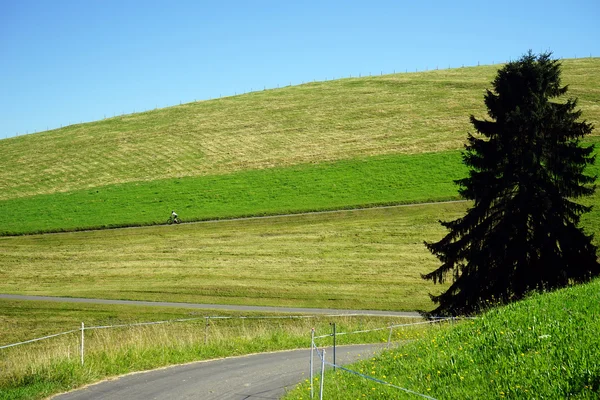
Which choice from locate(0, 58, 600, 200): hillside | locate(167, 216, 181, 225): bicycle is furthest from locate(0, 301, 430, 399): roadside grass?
locate(0, 58, 600, 200): hillside

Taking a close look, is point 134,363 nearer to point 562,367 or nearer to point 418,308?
point 562,367

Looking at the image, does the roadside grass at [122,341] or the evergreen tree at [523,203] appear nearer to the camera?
the roadside grass at [122,341]

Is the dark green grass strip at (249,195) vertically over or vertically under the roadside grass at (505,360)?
over

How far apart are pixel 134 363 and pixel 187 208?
41.0 metres

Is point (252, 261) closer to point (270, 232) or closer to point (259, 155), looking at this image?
point (270, 232)

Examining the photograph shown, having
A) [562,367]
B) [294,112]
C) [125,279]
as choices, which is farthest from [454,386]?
[294,112]

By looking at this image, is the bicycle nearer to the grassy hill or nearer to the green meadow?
the green meadow

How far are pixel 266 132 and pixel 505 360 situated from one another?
73.7 m

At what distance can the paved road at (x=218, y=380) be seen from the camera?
50.0 feet

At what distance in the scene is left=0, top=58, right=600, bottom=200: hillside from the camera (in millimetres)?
72062

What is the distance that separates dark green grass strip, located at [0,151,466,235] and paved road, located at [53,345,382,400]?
35.8 m

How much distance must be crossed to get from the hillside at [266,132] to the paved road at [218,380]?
50935 millimetres

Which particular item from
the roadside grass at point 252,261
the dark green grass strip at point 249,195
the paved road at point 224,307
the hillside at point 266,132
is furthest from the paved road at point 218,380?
the hillside at point 266,132

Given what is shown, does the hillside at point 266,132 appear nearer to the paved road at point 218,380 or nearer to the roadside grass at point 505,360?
the paved road at point 218,380
